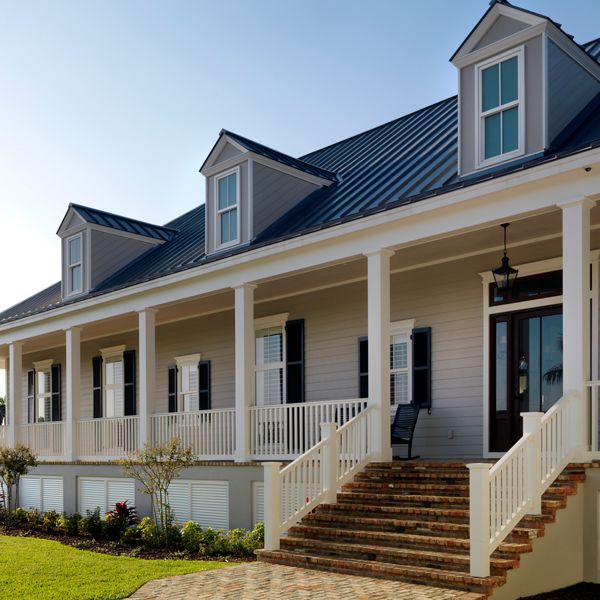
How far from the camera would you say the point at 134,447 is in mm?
16047

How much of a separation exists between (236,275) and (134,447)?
177 inches

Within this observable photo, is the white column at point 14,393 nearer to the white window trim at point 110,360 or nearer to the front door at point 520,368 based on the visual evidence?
the white window trim at point 110,360

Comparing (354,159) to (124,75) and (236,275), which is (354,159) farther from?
(124,75)

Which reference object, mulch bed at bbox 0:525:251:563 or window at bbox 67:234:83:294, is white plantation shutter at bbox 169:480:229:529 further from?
window at bbox 67:234:83:294

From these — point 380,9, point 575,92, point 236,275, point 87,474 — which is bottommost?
point 87,474

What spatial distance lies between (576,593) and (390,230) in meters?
5.11

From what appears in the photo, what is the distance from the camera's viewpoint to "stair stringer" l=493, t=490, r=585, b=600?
25.9 feet

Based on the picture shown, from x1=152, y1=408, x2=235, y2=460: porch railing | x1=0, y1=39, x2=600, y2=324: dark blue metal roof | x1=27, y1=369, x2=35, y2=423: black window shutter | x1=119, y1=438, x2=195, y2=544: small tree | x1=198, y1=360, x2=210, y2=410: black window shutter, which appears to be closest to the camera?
x1=0, y1=39, x2=600, y2=324: dark blue metal roof

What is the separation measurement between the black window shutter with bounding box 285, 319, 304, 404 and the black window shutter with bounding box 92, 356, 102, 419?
7331 millimetres

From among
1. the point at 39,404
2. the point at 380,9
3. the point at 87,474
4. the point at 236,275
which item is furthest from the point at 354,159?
the point at 39,404

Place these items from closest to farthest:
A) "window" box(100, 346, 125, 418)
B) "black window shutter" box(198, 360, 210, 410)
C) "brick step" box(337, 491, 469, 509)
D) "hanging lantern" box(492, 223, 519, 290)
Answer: "brick step" box(337, 491, 469, 509)
"hanging lantern" box(492, 223, 519, 290)
"black window shutter" box(198, 360, 210, 410)
"window" box(100, 346, 125, 418)

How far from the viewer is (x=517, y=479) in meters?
8.25

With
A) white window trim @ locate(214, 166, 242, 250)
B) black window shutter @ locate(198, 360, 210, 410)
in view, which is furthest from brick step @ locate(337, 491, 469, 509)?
black window shutter @ locate(198, 360, 210, 410)

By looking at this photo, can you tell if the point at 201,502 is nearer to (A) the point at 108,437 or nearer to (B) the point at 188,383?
(A) the point at 108,437
